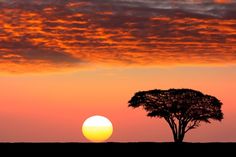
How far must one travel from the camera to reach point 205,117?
261 ft

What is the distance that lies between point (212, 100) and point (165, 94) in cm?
661

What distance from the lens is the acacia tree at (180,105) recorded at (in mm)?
77938

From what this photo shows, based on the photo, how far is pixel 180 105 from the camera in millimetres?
78250

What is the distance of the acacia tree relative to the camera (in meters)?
77.9
